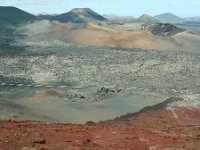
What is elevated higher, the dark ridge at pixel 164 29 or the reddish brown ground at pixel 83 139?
the dark ridge at pixel 164 29

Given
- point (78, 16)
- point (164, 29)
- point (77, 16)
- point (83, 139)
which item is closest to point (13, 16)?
point (164, 29)

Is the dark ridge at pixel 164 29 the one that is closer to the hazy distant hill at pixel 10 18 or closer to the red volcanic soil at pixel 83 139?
the hazy distant hill at pixel 10 18

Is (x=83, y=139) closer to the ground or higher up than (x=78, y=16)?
closer to the ground

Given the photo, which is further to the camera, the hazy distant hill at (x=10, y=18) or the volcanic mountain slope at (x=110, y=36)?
the hazy distant hill at (x=10, y=18)

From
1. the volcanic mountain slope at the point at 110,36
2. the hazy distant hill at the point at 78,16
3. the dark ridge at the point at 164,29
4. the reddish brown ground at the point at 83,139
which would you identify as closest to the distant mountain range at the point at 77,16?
the hazy distant hill at the point at 78,16

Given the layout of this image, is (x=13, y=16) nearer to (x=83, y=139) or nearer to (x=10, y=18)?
(x=10, y=18)

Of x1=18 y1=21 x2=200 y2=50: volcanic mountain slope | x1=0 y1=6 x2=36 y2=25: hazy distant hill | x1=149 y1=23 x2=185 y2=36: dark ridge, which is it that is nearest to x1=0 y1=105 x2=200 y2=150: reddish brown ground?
x1=18 y1=21 x2=200 y2=50: volcanic mountain slope

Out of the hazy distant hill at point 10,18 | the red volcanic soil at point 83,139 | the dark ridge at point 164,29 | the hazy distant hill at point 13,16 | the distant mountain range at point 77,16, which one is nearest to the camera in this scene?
the red volcanic soil at point 83,139

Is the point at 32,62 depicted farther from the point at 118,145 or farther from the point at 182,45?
the point at 118,145

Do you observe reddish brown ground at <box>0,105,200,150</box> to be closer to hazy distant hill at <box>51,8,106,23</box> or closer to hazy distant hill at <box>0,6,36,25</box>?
hazy distant hill at <box>0,6,36,25</box>
